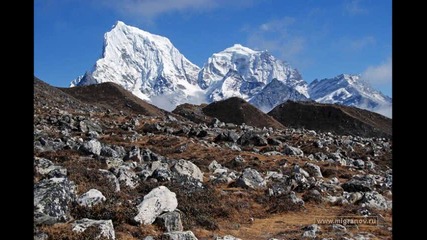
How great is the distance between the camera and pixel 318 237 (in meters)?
13.9

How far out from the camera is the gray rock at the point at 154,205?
1325 centimetres

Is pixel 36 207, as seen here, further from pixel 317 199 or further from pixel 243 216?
pixel 317 199

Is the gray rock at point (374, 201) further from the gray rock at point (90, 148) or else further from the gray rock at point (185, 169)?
the gray rock at point (90, 148)

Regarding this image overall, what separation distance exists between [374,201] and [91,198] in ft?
47.9

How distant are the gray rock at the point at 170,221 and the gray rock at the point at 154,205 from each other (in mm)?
352

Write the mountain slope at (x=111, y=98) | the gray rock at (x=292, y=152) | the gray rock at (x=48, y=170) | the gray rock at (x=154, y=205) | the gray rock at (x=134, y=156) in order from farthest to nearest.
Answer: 1. the mountain slope at (x=111, y=98)
2. the gray rock at (x=292, y=152)
3. the gray rock at (x=134, y=156)
4. the gray rock at (x=48, y=170)
5. the gray rock at (x=154, y=205)

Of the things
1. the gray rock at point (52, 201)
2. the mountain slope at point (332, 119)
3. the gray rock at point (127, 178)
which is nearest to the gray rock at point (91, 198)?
the gray rock at point (52, 201)

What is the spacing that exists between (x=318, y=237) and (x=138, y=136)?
32200 millimetres

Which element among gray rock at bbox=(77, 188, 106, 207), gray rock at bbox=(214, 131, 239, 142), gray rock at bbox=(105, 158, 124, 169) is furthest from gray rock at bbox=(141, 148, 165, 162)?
gray rock at bbox=(214, 131, 239, 142)

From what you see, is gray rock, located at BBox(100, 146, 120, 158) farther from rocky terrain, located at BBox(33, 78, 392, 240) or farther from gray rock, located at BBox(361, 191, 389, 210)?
gray rock, located at BBox(361, 191, 389, 210)

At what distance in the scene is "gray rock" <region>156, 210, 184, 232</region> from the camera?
13141 mm

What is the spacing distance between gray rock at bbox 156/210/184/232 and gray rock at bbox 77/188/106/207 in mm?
2354
